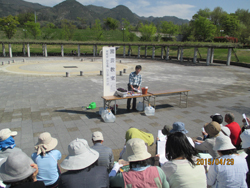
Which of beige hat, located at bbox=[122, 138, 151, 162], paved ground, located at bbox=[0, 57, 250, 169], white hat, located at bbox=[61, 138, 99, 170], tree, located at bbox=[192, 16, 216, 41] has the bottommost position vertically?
paved ground, located at bbox=[0, 57, 250, 169]

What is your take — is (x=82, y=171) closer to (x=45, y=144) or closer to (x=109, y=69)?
(x=45, y=144)

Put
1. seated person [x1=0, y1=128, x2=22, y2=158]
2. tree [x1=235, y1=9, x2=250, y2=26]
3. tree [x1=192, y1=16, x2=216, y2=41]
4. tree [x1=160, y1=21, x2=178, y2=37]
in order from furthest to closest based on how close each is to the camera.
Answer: tree [x1=235, y1=9, x2=250, y2=26] < tree [x1=160, y1=21, x2=178, y2=37] < tree [x1=192, y1=16, x2=216, y2=41] < seated person [x1=0, y1=128, x2=22, y2=158]

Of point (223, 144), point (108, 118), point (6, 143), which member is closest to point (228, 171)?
point (223, 144)

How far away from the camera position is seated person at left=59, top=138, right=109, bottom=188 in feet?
8.15

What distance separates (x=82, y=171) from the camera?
8.53 feet

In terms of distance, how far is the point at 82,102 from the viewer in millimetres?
10430

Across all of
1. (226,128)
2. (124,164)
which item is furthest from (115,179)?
(226,128)

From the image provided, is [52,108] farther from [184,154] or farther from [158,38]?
[158,38]

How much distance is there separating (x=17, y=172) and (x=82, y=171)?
752mm

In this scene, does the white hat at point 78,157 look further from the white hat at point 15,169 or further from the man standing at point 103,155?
the man standing at point 103,155

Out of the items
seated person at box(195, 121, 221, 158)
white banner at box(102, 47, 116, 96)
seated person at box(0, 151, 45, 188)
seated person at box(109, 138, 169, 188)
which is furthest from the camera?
white banner at box(102, 47, 116, 96)

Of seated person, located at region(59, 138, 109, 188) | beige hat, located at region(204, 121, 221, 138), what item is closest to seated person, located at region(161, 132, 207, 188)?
seated person, located at region(59, 138, 109, 188)

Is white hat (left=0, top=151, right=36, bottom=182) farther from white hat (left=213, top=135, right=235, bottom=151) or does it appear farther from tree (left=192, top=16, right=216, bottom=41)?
tree (left=192, top=16, right=216, bottom=41)

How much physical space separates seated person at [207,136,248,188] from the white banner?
19.5ft
